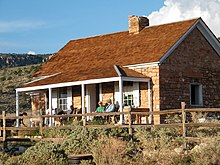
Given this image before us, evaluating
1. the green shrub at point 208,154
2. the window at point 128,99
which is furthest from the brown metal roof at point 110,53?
the green shrub at point 208,154

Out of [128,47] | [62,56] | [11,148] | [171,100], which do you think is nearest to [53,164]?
[11,148]

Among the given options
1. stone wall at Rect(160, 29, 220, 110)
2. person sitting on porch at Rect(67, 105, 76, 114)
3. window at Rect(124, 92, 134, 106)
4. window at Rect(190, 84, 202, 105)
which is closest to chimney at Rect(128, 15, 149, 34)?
stone wall at Rect(160, 29, 220, 110)

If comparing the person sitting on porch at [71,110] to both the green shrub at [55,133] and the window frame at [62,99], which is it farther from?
the green shrub at [55,133]

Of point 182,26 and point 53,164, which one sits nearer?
point 53,164

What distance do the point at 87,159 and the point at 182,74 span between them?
11.1m

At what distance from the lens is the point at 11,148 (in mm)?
20375

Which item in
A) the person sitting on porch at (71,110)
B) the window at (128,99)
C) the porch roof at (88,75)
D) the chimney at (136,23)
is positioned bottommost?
the person sitting on porch at (71,110)

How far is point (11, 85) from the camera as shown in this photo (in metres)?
62.6

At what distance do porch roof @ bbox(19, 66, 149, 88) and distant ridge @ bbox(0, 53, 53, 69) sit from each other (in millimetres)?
54277

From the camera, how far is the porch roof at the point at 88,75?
24484 millimetres

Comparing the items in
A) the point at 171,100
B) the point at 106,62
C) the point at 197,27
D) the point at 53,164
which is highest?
the point at 197,27

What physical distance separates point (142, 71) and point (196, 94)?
360 cm

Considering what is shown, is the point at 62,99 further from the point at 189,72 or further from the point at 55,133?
the point at 55,133

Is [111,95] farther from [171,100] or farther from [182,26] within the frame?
[182,26]
